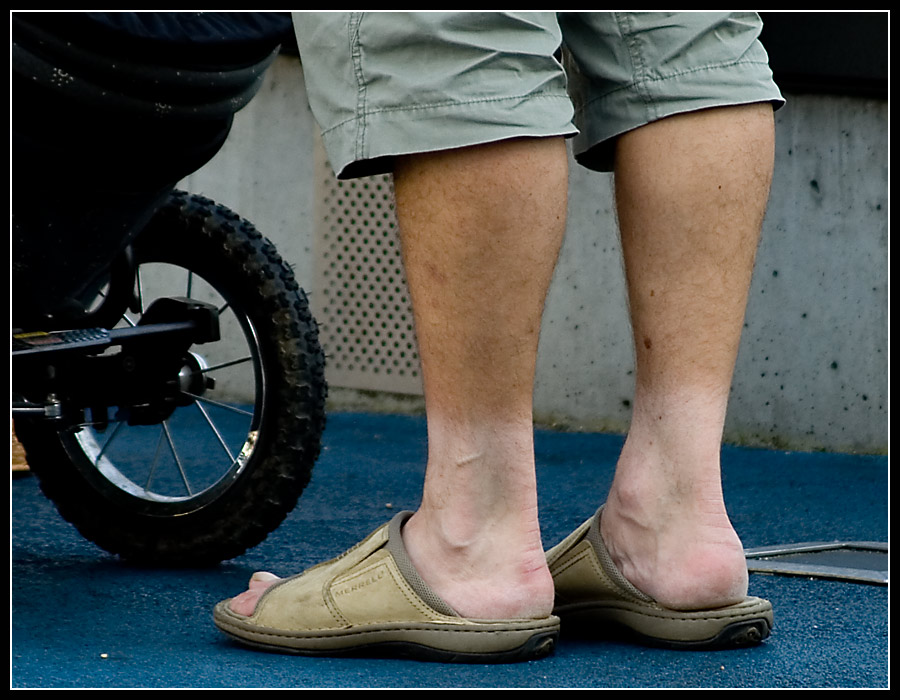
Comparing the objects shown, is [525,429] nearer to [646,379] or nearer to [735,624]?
[646,379]

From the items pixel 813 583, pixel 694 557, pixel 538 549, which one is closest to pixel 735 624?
pixel 694 557

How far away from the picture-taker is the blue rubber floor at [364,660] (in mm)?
1106

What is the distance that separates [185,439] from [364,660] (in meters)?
1.56

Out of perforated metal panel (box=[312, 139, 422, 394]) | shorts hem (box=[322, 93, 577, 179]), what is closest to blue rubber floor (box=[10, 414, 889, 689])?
shorts hem (box=[322, 93, 577, 179])

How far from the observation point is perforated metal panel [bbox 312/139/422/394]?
10.3 ft

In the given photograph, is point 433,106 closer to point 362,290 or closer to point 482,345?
point 482,345

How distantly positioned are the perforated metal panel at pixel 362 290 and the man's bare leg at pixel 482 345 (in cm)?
198

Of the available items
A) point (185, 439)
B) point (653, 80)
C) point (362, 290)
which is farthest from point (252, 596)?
point (362, 290)

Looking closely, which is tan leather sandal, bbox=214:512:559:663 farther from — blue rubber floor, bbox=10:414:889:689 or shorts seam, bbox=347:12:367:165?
shorts seam, bbox=347:12:367:165

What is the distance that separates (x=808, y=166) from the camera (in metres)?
2.69

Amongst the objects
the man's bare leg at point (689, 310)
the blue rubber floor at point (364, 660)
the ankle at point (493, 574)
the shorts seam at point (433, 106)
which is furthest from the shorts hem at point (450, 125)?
the blue rubber floor at point (364, 660)

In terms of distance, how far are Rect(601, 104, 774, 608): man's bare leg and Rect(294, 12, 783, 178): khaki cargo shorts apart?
34mm

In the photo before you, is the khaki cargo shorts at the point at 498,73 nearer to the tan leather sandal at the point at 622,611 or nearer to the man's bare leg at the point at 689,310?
the man's bare leg at the point at 689,310
